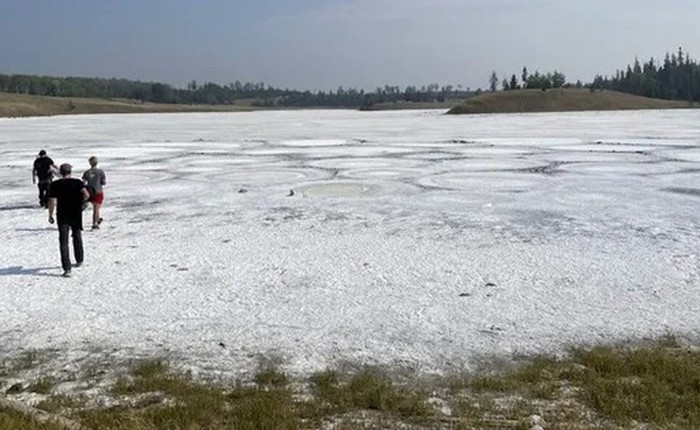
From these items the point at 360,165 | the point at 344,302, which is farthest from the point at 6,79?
the point at 344,302

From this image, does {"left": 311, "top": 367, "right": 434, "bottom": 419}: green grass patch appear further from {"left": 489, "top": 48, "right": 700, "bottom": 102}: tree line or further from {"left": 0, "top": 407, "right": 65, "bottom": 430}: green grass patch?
{"left": 489, "top": 48, "right": 700, "bottom": 102}: tree line

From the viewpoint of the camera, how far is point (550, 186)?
17.0 metres

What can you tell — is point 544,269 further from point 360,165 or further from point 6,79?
point 6,79

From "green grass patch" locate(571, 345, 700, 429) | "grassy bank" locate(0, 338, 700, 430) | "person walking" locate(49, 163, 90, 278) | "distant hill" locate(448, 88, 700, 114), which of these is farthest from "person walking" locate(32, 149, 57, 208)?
"distant hill" locate(448, 88, 700, 114)

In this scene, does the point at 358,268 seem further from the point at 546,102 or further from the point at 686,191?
the point at 546,102

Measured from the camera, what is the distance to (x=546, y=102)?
8894cm

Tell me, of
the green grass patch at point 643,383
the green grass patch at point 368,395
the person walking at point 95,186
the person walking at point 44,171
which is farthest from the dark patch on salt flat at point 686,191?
the person walking at point 44,171

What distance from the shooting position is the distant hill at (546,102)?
87.5m

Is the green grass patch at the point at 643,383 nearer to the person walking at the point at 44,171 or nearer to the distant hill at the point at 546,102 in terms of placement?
the person walking at the point at 44,171

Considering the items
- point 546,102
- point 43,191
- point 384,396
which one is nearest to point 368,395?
point 384,396

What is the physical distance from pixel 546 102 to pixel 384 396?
88358 millimetres

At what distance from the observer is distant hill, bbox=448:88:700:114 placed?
87.5 meters

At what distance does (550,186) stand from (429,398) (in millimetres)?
12254

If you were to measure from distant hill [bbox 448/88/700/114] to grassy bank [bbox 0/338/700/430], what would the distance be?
8180 cm
